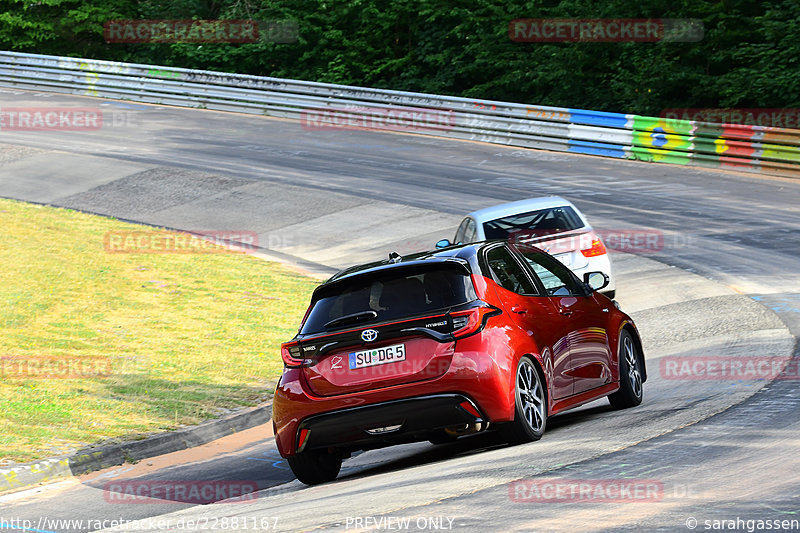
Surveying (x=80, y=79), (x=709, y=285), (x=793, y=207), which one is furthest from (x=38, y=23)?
(x=709, y=285)

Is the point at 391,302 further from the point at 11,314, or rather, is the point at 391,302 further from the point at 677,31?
the point at 677,31

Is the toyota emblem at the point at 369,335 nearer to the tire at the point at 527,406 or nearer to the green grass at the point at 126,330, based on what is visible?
the tire at the point at 527,406

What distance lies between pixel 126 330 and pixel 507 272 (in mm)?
7653

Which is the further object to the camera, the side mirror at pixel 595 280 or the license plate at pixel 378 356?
the side mirror at pixel 595 280

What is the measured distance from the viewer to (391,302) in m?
8.45

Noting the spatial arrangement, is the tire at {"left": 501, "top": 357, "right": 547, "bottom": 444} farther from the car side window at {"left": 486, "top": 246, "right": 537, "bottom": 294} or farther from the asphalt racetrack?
the car side window at {"left": 486, "top": 246, "right": 537, "bottom": 294}

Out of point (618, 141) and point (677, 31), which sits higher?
point (677, 31)

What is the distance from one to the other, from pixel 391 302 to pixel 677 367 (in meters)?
4.49

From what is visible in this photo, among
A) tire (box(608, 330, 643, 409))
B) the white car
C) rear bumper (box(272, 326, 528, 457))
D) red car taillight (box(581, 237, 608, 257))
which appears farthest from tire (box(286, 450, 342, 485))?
red car taillight (box(581, 237, 608, 257))

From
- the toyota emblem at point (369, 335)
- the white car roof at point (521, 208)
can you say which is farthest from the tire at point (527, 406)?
the white car roof at point (521, 208)

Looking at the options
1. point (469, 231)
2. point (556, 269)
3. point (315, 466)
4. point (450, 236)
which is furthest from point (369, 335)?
point (450, 236)

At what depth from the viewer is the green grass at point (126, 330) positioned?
36.7ft

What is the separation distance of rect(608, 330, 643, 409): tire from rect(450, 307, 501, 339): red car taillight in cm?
225

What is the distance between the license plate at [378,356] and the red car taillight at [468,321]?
398mm
